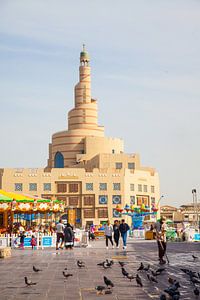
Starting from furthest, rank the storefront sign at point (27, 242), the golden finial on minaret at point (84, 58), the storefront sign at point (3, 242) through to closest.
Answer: the golden finial on minaret at point (84, 58) < the storefront sign at point (27, 242) < the storefront sign at point (3, 242)

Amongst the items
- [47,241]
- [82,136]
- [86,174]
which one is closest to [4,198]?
[47,241]

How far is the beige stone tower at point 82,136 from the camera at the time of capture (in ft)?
311

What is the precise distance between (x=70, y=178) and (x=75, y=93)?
19811mm

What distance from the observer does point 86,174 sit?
87.8 metres

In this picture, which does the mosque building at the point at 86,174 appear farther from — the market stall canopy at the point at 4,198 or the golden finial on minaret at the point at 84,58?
the market stall canopy at the point at 4,198

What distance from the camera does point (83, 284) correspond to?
35.2ft

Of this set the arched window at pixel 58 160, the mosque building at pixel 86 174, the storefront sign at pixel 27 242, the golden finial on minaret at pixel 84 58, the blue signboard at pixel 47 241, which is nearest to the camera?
the blue signboard at pixel 47 241

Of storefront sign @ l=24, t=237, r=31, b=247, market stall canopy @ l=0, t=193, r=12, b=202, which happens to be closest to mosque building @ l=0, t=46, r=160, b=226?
market stall canopy @ l=0, t=193, r=12, b=202

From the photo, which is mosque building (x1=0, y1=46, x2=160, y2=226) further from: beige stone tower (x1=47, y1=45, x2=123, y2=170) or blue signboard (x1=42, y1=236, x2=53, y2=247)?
blue signboard (x1=42, y1=236, x2=53, y2=247)

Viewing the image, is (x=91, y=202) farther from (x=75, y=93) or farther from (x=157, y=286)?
(x=157, y=286)

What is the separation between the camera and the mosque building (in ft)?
283

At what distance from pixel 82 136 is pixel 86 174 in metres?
10.3

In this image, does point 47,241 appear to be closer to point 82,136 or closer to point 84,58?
point 82,136

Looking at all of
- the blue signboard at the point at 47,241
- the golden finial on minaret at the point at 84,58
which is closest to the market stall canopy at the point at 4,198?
the blue signboard at the point at 47,241
